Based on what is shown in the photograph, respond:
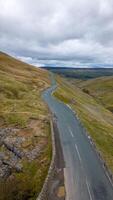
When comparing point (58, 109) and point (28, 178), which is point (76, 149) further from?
point (58, 109)

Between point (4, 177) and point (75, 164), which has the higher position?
point (75, 164)

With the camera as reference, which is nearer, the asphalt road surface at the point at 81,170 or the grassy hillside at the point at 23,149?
the asphalt road surface at the point at 81,170

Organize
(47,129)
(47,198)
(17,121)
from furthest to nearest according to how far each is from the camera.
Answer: (17,121) → (47,129) → (47,198)

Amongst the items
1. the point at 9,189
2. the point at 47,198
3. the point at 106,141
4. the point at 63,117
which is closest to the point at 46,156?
the point at 9,189

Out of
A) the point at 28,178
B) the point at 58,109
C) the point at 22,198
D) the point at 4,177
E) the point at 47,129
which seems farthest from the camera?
the point at 58,109

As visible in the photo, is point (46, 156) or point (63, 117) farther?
point (63, 117)

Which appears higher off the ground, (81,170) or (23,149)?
(81,170)

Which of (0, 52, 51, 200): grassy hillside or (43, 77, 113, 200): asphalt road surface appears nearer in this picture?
(43, 77, 113, 200): asphalt road surface

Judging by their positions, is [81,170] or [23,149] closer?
[81,170]
